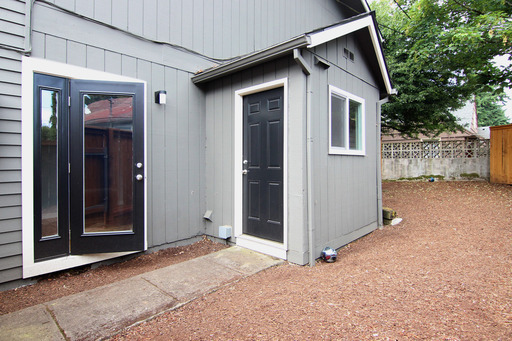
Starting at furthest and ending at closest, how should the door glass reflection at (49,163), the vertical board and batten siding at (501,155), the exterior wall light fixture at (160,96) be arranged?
the vertical board and batten siding at (501,155) < the exterior wall light fixture at (160,96) < the door glass reflection at (49,163)

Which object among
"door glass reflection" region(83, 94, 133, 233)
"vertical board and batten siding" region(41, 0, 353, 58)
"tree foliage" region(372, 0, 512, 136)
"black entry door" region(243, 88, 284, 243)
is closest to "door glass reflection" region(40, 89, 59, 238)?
"door glass reflection" region(83, 94, 133, 233)

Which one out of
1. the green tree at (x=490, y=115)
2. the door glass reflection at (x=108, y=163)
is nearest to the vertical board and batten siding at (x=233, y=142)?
the door glass reflection at (x=108, y=163)

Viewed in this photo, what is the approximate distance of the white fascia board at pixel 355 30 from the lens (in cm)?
311

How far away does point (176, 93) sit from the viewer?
4023 millimetres

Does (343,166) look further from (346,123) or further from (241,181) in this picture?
(241,181)

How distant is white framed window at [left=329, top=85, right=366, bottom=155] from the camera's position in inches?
151

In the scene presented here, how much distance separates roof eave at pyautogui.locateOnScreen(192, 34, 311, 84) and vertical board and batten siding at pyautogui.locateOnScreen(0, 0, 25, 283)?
6.84ft

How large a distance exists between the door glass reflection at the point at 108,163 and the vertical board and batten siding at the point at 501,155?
30.5ft

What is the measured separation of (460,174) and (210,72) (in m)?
8.82

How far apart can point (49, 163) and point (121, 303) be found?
1729mm

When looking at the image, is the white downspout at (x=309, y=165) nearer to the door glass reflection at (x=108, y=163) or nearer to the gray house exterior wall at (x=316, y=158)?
the gray house exterior wall at (x=316, y=158)

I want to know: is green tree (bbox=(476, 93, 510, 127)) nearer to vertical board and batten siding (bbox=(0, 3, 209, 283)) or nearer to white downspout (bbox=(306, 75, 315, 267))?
white downspout (bbox=(306, 75, 315, 267))

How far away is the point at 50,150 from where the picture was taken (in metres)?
2.92

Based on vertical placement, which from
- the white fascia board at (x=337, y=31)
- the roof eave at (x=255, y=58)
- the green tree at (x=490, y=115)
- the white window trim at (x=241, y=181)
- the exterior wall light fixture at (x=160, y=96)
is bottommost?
the white window trim at (x=241, y=181)
